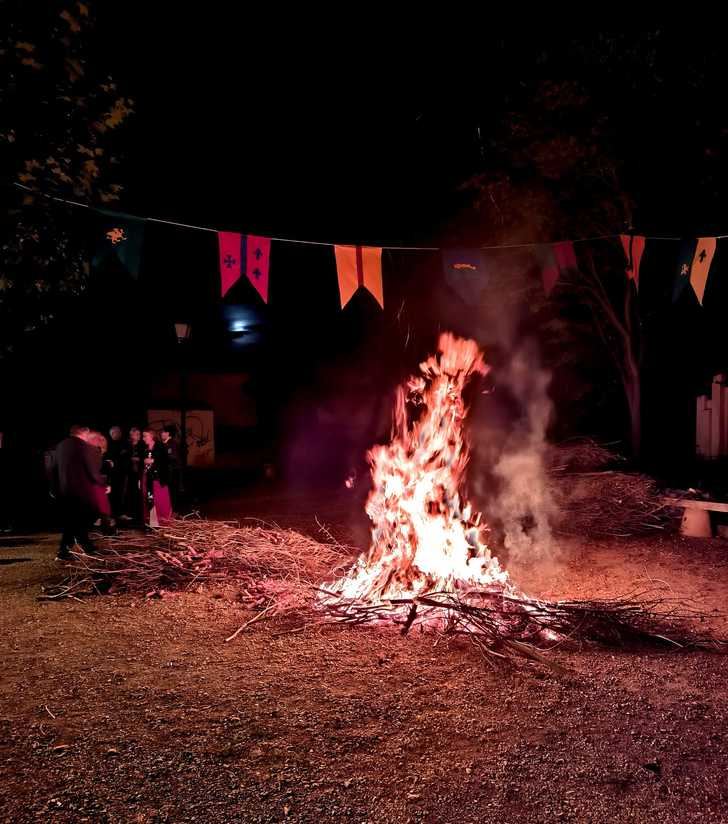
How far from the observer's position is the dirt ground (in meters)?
3.09

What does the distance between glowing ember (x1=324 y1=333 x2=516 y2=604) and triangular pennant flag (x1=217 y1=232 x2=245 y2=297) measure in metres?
2.72

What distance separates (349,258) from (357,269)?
18 centimetres

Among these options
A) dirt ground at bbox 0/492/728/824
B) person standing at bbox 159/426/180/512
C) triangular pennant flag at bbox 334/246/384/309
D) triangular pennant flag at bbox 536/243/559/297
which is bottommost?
dirt ground at bbox 0/492/728/824

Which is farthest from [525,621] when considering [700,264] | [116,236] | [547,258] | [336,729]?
[700,264]

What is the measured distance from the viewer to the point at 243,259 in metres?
8.47

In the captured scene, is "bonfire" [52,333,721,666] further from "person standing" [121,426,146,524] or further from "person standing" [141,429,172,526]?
"person standing" [121,426,146,524]

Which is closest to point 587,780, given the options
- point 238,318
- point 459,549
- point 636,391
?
point 459,549

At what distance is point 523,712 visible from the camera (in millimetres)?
4062

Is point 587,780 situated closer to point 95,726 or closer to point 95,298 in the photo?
point 95,726

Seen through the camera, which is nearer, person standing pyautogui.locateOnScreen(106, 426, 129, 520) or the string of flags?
the string of flags

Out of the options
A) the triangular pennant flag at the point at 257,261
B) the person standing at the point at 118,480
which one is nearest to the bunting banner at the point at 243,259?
the triangular pennant flag at the point at 257,261

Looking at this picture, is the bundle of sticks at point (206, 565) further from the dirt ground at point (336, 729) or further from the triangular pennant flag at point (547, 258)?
the triangular pennant flag at point (547, 258)

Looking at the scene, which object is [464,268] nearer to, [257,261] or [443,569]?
[257,261]

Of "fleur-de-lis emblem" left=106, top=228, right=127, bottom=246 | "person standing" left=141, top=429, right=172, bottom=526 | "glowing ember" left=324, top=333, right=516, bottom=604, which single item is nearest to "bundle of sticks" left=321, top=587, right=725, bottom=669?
"glowing ember" left=324, top=333, right=516, bottom=604
